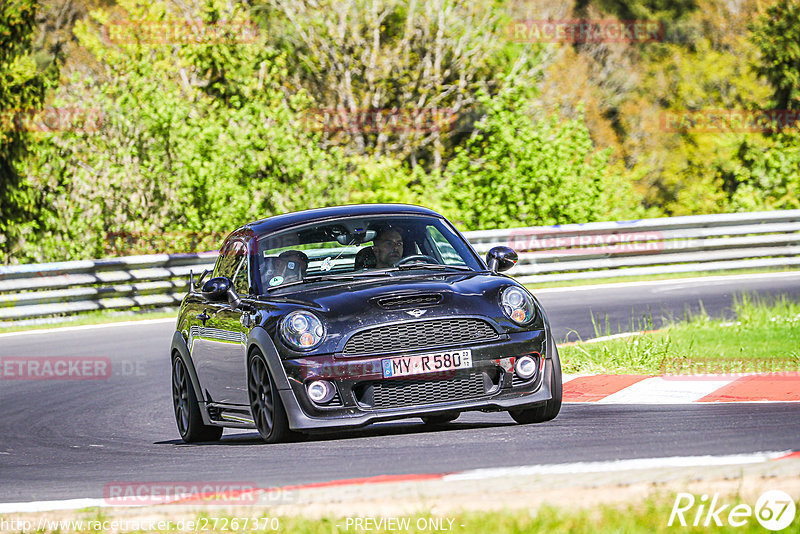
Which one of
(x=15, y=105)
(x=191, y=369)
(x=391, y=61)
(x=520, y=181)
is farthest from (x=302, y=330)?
(x=391, y=61)

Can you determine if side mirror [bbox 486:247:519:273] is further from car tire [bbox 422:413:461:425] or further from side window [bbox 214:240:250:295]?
side window [bbox 214:240:250:295]

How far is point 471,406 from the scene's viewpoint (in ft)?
26.0

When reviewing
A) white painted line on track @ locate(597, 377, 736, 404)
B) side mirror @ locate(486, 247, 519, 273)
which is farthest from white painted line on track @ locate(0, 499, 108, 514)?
white painted line on track @ locate(597, 377, 736, 404)

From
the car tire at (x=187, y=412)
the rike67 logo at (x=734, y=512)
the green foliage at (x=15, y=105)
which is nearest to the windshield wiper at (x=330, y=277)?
the car tire at (x=187, y=412)

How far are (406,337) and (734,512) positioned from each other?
314 cm

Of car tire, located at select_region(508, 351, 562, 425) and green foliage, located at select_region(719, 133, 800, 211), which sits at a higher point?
car tire, located at select_region(508, 351, 562, 425)

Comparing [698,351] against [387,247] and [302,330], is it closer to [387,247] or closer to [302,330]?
[387,247]

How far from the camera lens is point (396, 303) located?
795cm

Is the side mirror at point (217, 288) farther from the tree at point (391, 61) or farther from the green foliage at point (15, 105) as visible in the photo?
the tree at point (391, 61)

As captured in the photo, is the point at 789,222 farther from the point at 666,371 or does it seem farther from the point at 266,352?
the point at 266,352

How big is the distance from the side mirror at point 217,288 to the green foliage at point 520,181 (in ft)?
59.2

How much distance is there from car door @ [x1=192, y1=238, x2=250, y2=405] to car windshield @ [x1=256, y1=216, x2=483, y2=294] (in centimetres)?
24

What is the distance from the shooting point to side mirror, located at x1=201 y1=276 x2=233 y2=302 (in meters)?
8.92

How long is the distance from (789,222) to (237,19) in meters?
16.4
